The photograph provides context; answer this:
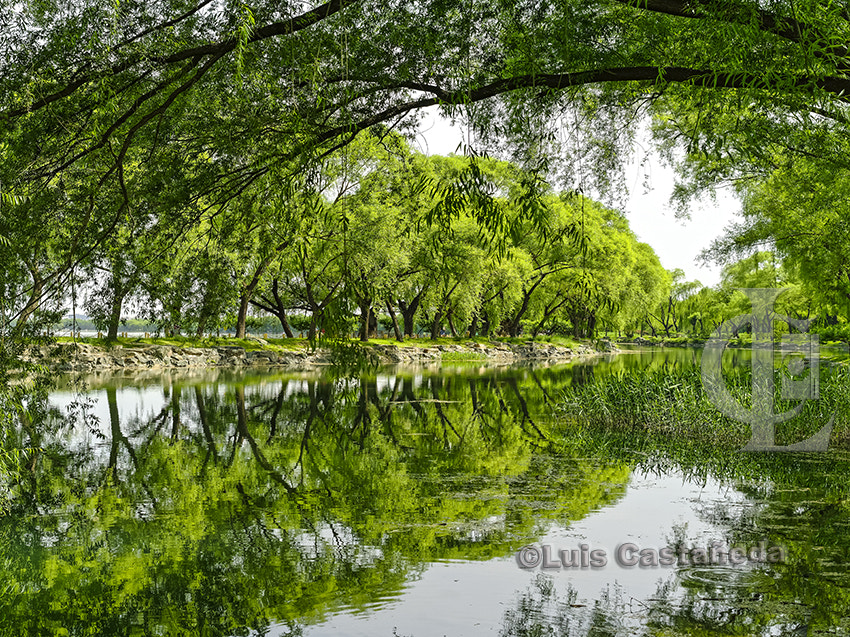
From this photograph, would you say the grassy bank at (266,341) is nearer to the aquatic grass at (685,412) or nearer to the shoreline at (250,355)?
the shoreline at (250,355)

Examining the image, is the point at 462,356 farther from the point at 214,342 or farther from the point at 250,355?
the point at 214,342

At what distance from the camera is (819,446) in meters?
12.3

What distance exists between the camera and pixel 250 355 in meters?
34.4

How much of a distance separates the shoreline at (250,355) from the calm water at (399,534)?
9.67m

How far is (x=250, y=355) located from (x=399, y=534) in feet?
93.1

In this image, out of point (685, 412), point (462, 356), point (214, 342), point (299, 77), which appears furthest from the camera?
point (462, 356)

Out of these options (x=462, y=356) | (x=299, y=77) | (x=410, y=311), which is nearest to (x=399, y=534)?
(x=299, y=77)

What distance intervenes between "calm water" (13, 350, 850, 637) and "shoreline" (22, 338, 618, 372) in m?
9.67

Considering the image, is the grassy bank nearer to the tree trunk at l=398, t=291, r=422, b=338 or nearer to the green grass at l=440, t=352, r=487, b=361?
the tree trunk at l=398, t=291, r=422, b=338

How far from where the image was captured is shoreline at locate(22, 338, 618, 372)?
2811cm

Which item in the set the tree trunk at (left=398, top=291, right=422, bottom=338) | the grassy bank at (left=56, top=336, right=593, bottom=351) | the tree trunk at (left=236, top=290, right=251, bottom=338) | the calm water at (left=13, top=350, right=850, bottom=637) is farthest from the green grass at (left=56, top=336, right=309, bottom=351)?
the calm water at (left=13, top=350, right=850, bottom=637)

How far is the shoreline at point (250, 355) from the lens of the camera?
2811cm

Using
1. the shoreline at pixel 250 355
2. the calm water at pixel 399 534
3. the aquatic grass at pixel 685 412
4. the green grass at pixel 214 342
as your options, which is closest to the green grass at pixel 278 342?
the green grass at pixel 214 342

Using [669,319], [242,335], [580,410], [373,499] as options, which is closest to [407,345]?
[242,335]
